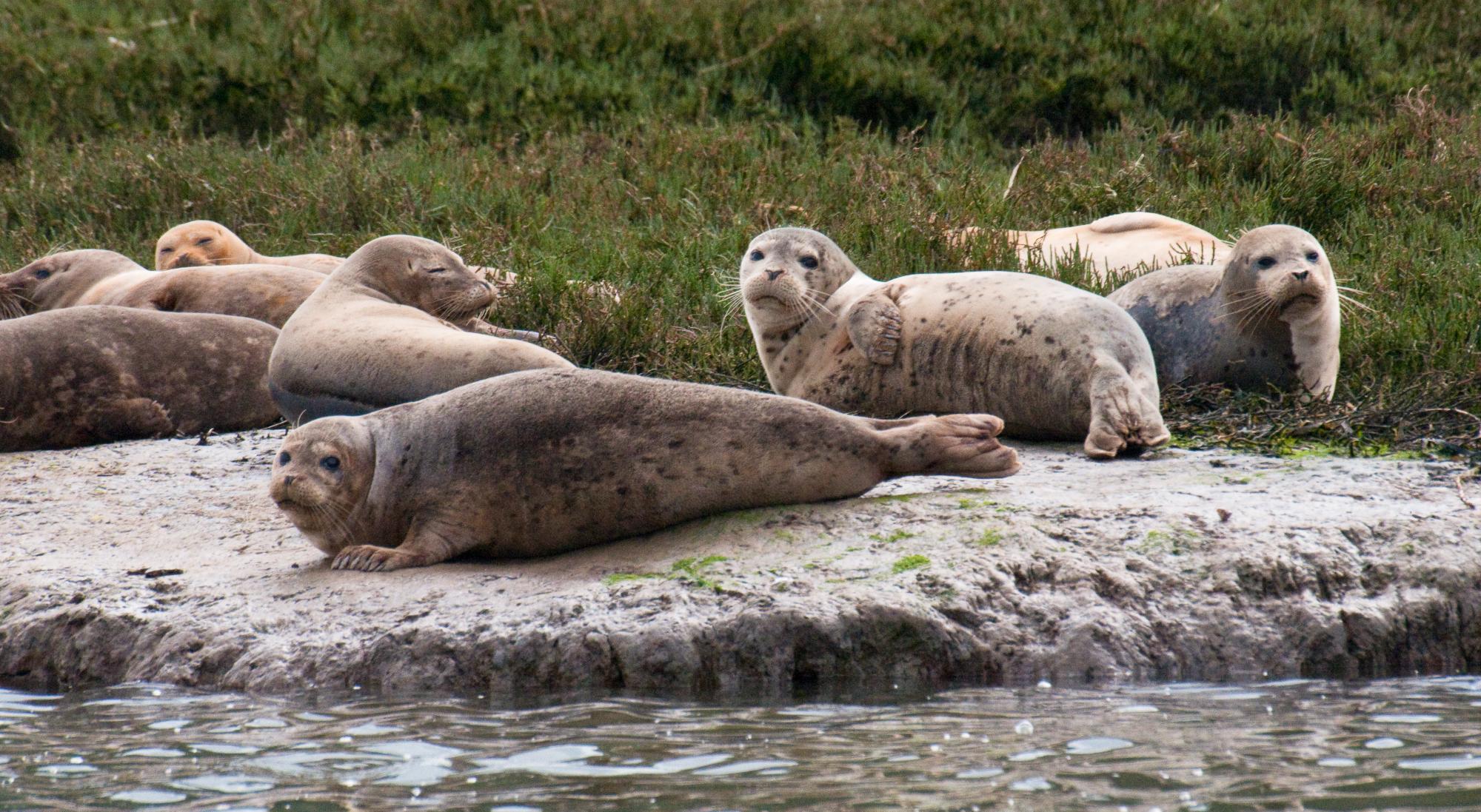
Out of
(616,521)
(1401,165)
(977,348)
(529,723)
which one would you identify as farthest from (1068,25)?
(529,723)

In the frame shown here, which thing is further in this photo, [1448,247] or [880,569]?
[1448,247]

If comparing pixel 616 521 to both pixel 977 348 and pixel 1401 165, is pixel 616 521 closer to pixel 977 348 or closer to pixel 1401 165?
pixel 977 348

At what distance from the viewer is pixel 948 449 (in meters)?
4.60

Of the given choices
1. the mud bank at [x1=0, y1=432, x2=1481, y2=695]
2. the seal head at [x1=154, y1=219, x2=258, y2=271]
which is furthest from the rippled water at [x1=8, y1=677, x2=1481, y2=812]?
the seal head at [x1=154, y1=219, x2=258, y2=271]

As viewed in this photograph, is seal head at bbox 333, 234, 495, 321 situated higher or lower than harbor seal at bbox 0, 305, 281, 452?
higher

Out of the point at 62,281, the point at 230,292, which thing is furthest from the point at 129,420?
the point at 62,281

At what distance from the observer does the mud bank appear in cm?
395

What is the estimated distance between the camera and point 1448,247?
765 cm

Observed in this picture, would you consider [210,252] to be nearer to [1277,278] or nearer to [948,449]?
[948,449]

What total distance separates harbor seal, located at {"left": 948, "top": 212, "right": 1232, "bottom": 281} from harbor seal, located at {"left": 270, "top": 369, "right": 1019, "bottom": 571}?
10.2 ft

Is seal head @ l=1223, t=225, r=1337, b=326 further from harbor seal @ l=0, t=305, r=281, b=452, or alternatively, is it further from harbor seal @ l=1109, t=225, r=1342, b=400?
harbor seal @ l=0, t=305, r=281, b=452

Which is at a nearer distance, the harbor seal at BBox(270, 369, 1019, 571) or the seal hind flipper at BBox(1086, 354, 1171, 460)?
the harbor seal at BBox(270, 369, 1019, 571)

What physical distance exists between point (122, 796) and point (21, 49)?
1109 centimetres

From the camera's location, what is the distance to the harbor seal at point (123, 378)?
6.77 m
